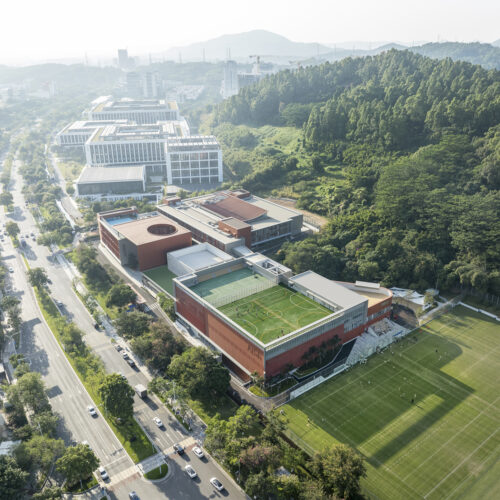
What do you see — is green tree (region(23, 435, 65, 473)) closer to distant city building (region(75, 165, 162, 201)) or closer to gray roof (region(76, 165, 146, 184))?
distant city building (region(75, 165, 162, 201))

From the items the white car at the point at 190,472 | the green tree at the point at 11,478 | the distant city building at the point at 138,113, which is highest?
the distant city building at the point at 138,113

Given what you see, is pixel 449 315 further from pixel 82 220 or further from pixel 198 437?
pixel 82 220

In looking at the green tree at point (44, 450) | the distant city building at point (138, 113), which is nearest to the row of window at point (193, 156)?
the distant city building at point (138, 113)

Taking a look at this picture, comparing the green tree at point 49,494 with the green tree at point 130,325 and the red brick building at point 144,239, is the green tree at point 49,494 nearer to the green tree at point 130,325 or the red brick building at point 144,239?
the green tree at point 130,325

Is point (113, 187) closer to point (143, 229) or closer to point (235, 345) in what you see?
point (143, 229)

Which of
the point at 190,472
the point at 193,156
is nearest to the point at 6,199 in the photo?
the point at 193,156

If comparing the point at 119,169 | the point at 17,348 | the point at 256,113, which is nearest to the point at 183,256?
the point at 17,348
